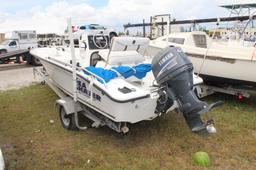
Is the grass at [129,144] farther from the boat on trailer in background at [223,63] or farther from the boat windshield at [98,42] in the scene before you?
the boat windshield at [98,42]

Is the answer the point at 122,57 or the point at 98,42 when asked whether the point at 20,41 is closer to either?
the point at 98,42

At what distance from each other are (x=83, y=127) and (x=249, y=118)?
3.07 m

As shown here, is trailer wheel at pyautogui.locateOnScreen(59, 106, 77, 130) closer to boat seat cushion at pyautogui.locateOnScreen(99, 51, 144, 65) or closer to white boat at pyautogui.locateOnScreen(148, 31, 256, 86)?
boat seat cushion at pyautogui.locateOnScreen(99, 51, 144, 65)

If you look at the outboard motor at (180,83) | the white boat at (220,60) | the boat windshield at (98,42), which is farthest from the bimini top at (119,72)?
the white boat at (220,60)

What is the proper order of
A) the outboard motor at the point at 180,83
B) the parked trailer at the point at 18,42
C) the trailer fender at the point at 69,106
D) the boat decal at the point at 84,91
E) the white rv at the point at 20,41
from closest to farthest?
the outboard motor at the point at 180,83 < the boat decal at the point at 84,91 < the trailer fender at the point at 69,106 < the parked trailer at the point at 18,42 < the white rv at the point at 20,41

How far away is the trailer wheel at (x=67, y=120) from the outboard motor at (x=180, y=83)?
172 centimetres

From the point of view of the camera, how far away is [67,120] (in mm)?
4848

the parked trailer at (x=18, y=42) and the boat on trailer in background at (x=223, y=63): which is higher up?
the parked trailer at (x=18, y=42)

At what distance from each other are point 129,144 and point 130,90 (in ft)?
3.03

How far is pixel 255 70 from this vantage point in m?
5.42

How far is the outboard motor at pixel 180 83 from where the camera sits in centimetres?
354

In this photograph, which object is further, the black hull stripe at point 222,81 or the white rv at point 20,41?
the white rv at point 20,41

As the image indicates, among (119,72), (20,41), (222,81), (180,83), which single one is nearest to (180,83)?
(180,83)

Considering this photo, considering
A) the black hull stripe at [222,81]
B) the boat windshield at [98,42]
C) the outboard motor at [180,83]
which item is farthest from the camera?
the black hull stripe at [222,81]
